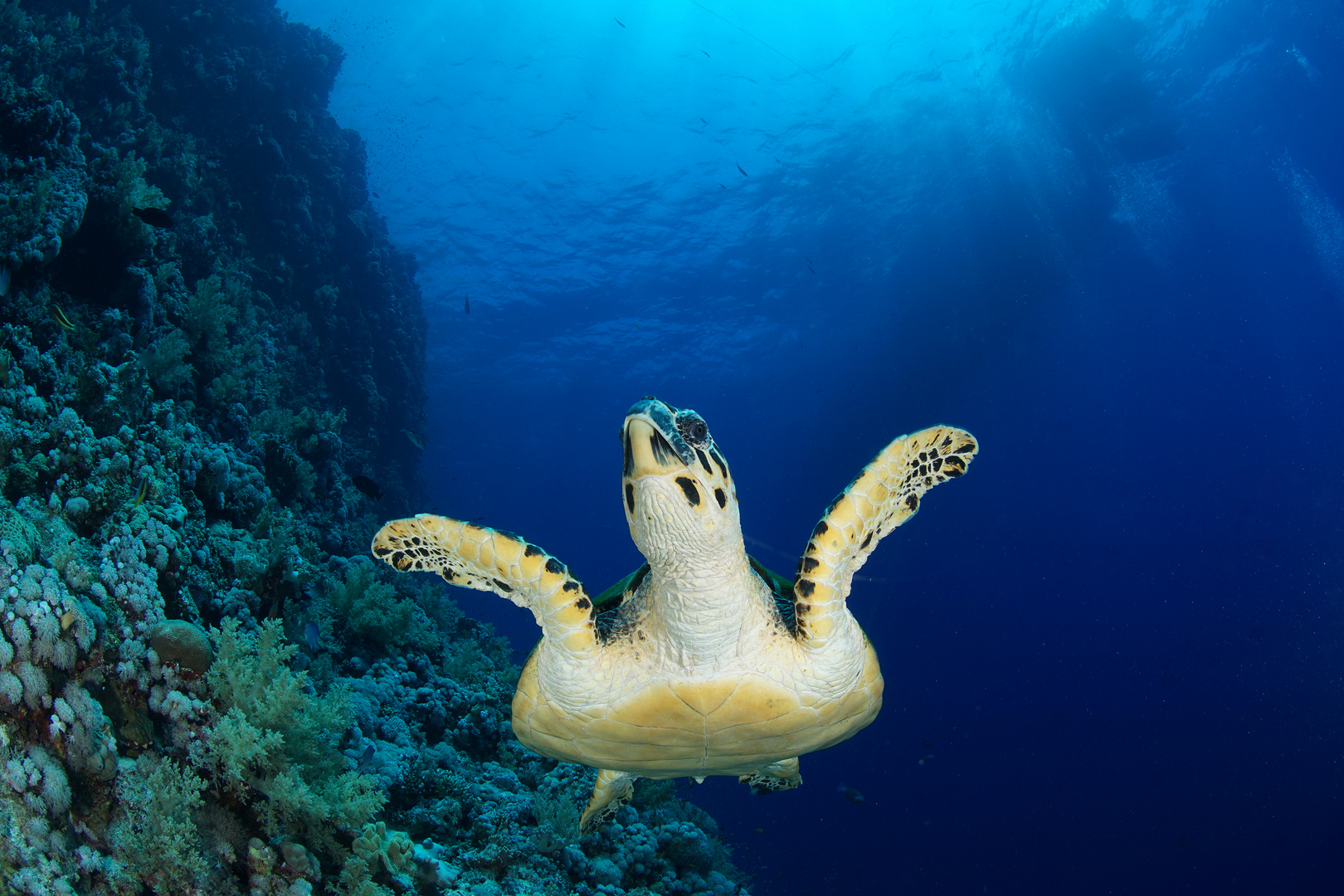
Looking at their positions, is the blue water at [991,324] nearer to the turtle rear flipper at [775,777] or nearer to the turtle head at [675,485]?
the turtle rear flipper at [775,777]

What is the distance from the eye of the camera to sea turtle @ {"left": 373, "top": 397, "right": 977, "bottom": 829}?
2180mm

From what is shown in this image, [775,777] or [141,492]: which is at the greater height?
[141,492]

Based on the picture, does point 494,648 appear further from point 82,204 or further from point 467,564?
point 82,204

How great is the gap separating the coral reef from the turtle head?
170 centimetres

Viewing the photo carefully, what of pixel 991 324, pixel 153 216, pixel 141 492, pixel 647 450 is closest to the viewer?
pixel 647 450

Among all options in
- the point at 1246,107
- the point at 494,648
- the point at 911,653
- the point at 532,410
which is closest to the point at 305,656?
the point at 494,648

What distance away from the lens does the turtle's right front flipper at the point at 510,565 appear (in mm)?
2439

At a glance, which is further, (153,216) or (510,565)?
(153,216)

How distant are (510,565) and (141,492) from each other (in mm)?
2369

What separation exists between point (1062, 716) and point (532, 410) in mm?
38772

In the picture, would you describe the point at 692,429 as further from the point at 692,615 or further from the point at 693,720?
the point at 693,720

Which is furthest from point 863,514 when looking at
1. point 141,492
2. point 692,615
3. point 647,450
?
point 141,492

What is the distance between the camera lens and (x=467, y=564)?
106 inches

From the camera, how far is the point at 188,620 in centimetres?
285
